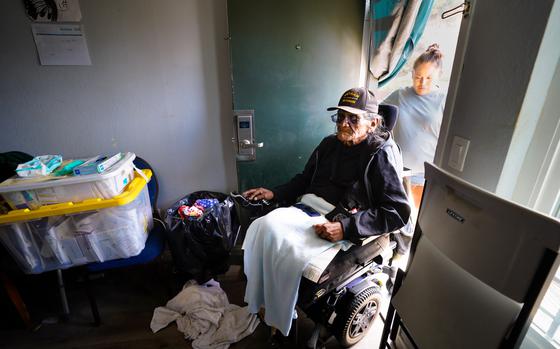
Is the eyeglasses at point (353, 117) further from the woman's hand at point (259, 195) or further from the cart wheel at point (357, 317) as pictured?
the cart wheel at point (357, 317)

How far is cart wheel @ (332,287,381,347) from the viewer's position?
3.94ft

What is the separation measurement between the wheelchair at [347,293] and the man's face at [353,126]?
1.69 feet

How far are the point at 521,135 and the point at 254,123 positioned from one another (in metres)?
1.33

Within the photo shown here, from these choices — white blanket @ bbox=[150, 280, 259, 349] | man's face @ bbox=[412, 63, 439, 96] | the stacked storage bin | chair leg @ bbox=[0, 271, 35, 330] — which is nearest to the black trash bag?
white blanket @ bbox=[150, 280, 259, 349]

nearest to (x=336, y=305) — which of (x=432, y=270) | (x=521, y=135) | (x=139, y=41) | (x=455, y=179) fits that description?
(x=432, y=270)

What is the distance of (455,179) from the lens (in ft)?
2.42

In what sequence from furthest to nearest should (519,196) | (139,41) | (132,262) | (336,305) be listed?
(139,41), (132,262), (336,305), (519,196)

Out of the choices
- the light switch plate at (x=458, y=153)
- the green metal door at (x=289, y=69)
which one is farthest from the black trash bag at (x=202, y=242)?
the light switch plate at (x=458, y=153)

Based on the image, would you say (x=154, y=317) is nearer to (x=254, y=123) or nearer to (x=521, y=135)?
(x=254, y=123)

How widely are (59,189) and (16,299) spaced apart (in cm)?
82

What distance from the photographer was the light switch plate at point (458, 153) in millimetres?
964

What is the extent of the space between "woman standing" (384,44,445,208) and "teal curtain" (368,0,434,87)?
0.35ft

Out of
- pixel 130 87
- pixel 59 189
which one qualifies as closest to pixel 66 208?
pixel 59 189

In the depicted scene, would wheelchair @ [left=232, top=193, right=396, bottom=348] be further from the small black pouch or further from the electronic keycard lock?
the electronic keycard lock
